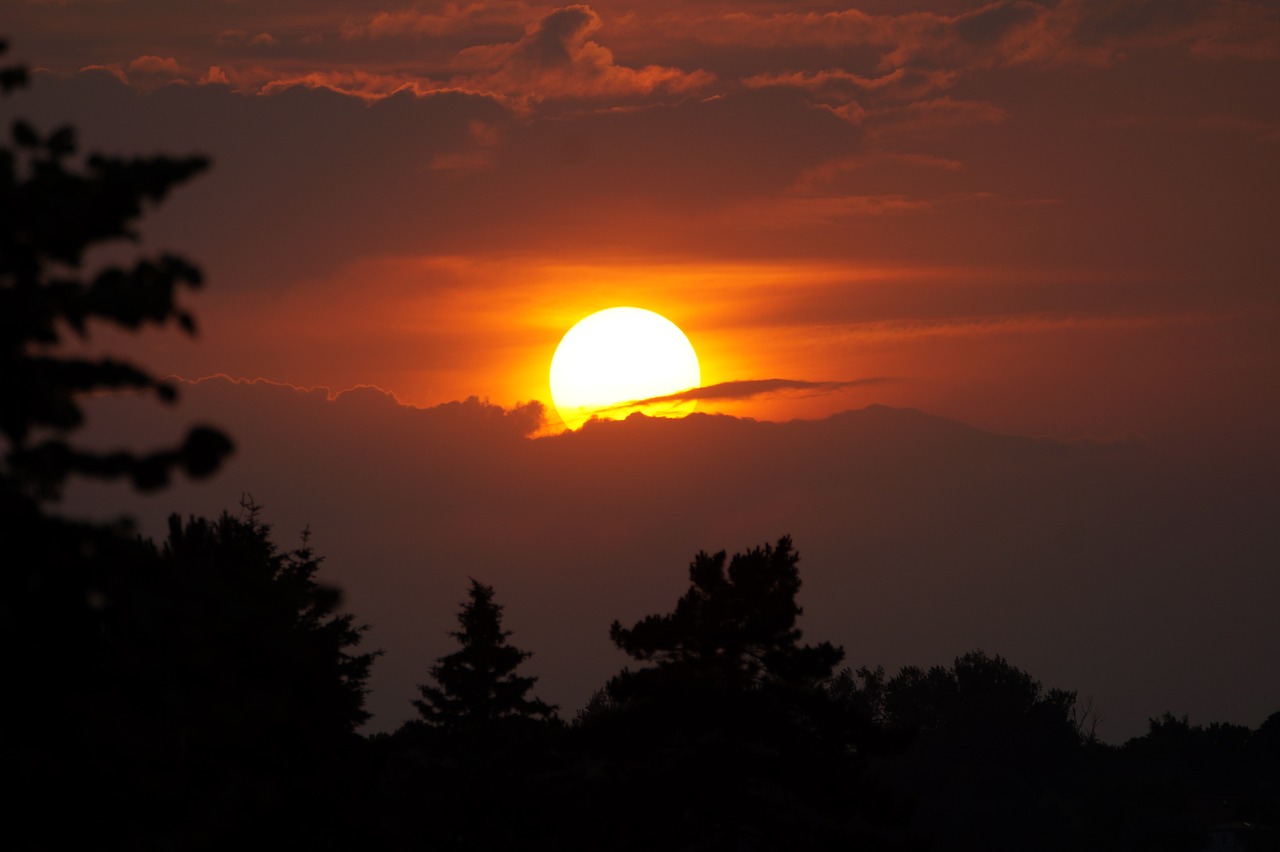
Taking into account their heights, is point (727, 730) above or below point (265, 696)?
above

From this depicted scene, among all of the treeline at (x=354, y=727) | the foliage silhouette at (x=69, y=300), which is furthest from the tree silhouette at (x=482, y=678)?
the foliage silhouette at (x=69, y=300)

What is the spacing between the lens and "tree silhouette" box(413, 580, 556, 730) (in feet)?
180

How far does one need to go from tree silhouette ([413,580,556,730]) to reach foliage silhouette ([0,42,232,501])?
146 ft

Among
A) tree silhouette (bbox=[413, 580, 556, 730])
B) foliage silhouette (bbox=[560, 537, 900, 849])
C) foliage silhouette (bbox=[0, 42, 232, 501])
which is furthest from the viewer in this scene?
tree silhouette (bbox=[413, 580, 556, 730])

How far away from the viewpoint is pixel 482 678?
55000 millimetres

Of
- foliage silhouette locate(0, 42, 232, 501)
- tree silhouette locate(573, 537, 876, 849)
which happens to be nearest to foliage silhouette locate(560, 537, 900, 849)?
tree silhouette locate(573, 537, 876, 849)

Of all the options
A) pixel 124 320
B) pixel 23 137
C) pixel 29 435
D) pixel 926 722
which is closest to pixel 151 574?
pixel 29 435

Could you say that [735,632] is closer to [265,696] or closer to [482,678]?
[482,678]

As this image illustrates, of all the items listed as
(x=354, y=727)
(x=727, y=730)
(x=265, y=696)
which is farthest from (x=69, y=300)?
(x=354, y=727)

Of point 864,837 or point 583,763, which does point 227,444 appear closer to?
→ point 864,837

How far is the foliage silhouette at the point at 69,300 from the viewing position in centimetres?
1007

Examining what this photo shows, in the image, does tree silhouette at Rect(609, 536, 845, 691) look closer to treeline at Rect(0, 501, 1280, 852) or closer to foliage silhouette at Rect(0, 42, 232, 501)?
treeline at Rect(0, 501, 1280, 852)

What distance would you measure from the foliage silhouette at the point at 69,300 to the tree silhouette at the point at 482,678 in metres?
44.6

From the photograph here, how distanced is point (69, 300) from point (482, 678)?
4573 centimetres
